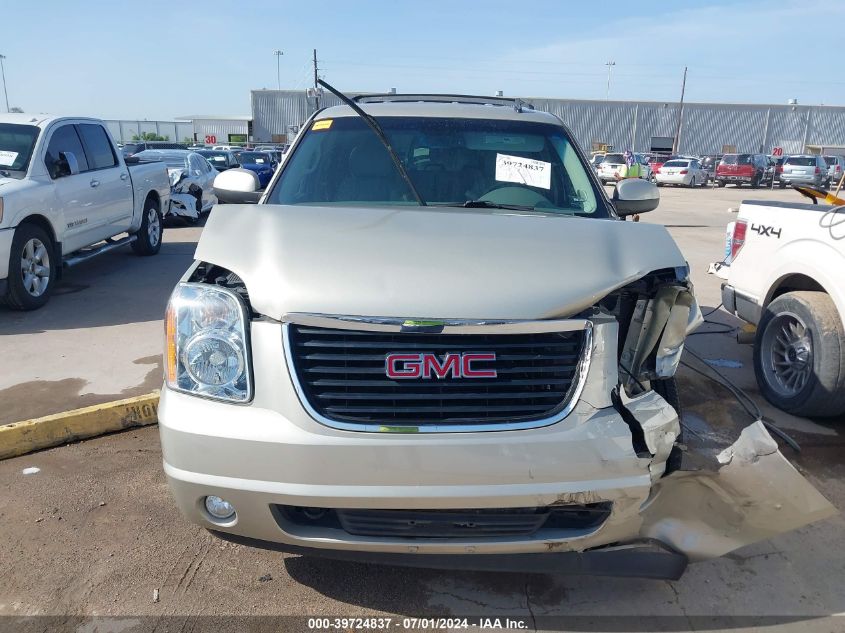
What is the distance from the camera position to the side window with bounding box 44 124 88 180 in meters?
7.11

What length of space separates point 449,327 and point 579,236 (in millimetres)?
739

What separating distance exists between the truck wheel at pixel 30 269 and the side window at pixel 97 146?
156cm

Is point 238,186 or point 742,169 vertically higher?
point 238,186

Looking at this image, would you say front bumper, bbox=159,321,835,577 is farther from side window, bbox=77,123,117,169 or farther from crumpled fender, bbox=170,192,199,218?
crumpled fender, bbox=170,192,199,218

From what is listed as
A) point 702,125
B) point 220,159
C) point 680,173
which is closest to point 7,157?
point 220,159

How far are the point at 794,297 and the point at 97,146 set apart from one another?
7.84m

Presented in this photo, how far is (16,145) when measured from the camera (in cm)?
697

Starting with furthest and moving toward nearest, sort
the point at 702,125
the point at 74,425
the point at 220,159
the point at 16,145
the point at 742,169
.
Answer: the point at 702,125 → the point at 742,169 → the point at 220,159 → the point at 16,145 → the point at 74,425

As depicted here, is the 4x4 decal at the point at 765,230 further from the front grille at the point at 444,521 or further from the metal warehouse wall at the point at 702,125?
the metal warehouse wall at the point at 702,125

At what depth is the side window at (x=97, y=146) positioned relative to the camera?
799cm

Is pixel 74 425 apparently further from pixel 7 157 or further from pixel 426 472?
pixel 7 157

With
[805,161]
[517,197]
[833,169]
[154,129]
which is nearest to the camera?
[517,197]

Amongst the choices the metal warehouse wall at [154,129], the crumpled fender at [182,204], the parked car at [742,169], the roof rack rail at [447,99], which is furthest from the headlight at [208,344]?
the metal warehouse wall at [154,129]

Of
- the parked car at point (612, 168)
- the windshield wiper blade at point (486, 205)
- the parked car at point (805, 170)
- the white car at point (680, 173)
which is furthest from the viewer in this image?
the white car at point (680, 173)
